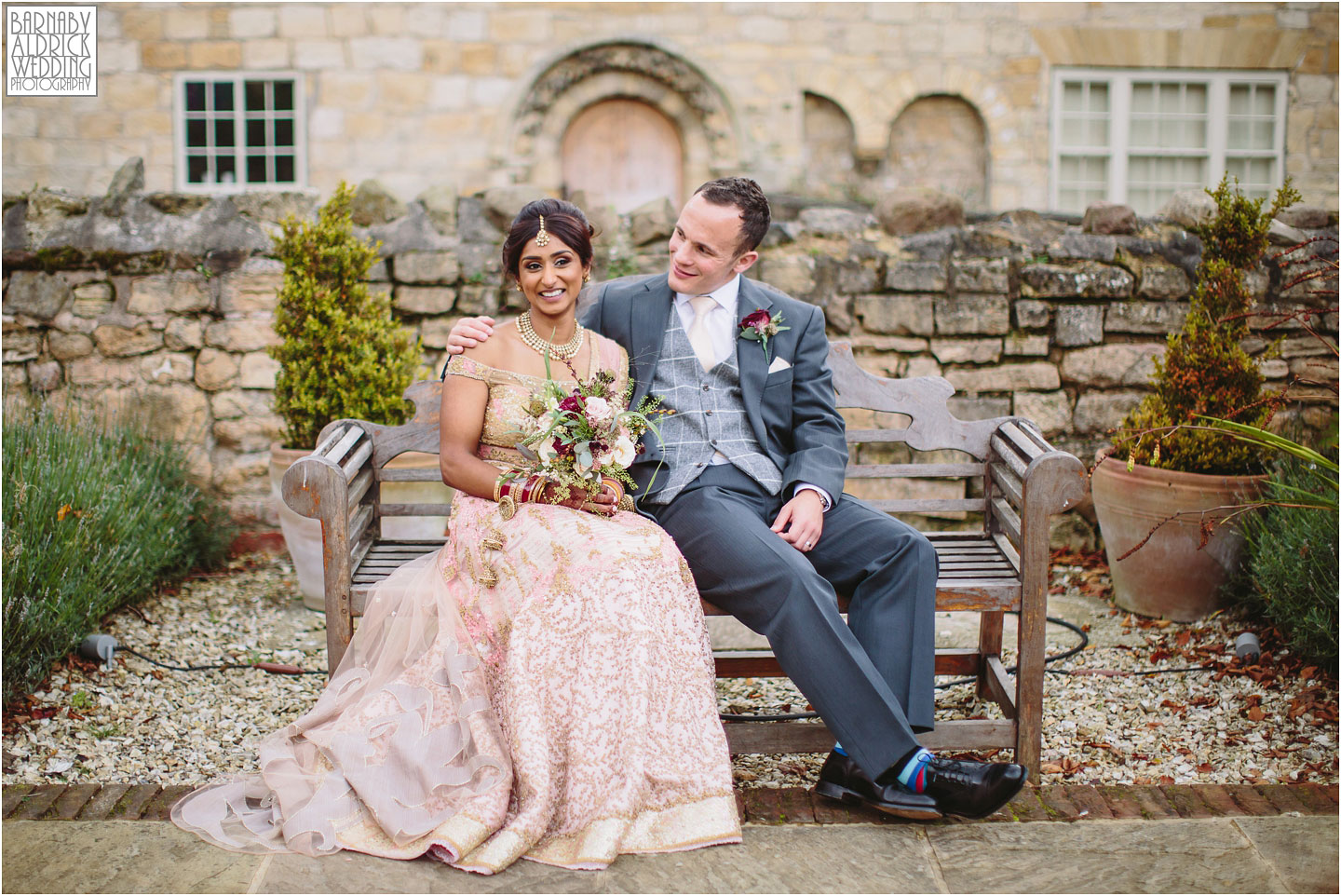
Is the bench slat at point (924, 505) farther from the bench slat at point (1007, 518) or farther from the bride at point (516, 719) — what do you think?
the bride at point (516, 719)

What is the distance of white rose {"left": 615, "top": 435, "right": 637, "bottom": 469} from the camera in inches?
117

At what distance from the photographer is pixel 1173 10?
10.5 metres

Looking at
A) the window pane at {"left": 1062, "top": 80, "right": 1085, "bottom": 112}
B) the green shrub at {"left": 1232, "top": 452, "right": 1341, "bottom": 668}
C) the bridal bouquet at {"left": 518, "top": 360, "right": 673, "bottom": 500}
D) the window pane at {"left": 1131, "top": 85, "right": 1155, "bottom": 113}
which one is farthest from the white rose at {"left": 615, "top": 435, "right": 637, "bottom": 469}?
the window pane at {"left": 1131, "top": 85, "right": 1155, "bottom": 113}

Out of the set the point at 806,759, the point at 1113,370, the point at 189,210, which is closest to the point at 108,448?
the point at 189,210

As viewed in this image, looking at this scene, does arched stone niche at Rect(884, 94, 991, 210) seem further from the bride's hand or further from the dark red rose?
the bride's hand

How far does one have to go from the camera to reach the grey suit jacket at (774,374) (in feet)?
10.9

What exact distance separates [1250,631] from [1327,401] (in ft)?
5.87

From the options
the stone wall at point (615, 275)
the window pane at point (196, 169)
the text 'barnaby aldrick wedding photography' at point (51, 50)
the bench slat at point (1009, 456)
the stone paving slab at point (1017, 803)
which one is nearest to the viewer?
the stone paving slab at point (1017, 803)

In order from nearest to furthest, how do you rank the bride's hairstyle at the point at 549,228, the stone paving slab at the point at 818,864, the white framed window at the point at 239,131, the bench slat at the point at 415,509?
the stone paving slab at the point at 818,864, the bride's hairstyle at the point at 549,228, the bench slat at the point at 415,509, the white framed window at the point at 239,131

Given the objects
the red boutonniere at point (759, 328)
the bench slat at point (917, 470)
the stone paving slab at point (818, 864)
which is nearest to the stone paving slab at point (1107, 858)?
the stone paving slab at point (818, 864)

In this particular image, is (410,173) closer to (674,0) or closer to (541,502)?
(674,0)

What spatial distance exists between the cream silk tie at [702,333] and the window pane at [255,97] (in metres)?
8.37

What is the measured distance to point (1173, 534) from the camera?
14.6 ft

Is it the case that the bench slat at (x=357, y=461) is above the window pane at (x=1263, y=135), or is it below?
below
